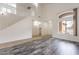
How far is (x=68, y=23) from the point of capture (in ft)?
7.29

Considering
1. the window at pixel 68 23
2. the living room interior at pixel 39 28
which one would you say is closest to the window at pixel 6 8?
the living room interior at pixel 39 28

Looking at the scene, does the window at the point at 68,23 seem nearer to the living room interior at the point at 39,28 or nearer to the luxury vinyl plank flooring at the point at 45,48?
the living room interior at the point at 39,28

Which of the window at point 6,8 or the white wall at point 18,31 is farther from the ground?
the window at point 6,8

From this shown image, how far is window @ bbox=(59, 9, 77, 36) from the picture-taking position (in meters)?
2.16

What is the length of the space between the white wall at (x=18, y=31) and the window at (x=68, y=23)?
2.14ft

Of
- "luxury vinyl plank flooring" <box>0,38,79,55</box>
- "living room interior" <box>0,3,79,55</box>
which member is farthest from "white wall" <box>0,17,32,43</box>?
"luxury vinyl plank flooring" <box>0,38,79,55</box>

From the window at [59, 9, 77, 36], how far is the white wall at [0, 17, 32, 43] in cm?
65

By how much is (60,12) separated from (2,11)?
1.14m

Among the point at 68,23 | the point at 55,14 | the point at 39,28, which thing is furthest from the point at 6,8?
the point at 68,23

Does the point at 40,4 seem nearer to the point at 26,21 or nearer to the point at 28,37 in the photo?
the point at 26,21

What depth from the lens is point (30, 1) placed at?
2102mm

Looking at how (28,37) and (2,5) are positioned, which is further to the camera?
(28,37)

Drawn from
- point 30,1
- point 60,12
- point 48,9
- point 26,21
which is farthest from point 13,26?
point 60,12

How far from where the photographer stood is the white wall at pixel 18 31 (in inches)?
84.4
